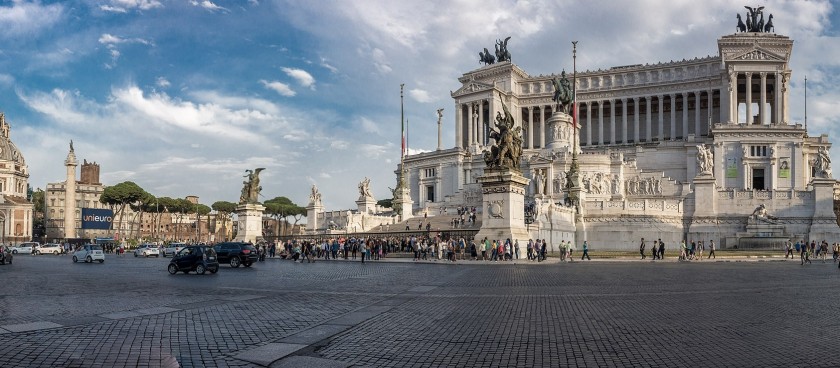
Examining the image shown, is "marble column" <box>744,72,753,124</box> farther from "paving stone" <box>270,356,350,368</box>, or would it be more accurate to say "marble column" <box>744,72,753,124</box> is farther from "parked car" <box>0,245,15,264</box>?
"paving stone" <box>270,356,350,368</box>

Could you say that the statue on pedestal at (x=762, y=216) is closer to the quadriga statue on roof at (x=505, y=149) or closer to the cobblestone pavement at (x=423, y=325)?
the quadriga statue on roof at (x=505, y=149)

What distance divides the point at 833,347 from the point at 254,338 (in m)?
7.96

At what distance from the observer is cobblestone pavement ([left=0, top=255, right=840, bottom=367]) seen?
28.5 feet

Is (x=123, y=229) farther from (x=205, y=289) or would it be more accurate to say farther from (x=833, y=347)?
(x=833, y=347)

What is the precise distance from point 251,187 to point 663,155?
50689mm

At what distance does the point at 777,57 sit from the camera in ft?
284

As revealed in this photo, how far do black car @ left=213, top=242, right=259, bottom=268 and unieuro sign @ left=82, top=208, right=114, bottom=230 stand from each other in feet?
Result: 222

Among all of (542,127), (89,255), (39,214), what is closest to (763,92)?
(542,127)

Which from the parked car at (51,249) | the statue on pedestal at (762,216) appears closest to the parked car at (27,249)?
the parked car at (51,249)

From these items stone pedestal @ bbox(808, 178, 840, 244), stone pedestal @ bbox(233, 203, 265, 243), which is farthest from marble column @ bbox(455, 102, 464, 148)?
stone pedestal @ bbox(808, 178, 840, 244)

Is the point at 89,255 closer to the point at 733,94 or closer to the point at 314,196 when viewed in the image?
the point at 314,196

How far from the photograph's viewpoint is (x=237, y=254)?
113ft

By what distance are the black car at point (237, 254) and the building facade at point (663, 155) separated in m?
13.5

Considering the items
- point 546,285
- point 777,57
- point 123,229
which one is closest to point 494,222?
point 546,285
